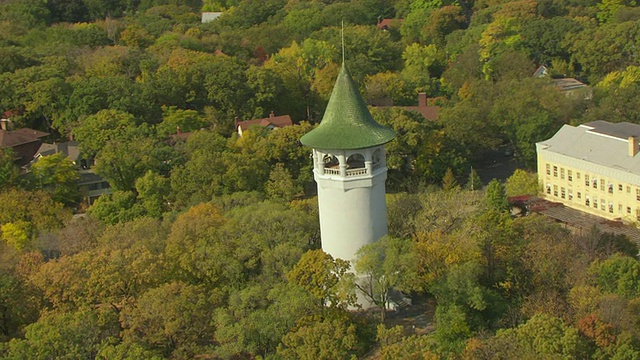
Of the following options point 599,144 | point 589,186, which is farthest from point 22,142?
point 599,144

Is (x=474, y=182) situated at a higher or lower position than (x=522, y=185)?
higher

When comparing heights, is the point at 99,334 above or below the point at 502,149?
above

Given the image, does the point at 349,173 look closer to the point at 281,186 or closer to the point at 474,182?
the point at 281,186

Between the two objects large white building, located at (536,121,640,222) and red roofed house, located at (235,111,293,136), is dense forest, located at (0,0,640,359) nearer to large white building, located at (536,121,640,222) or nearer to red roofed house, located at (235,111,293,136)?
red roofed house, located at (235,111,293,136)

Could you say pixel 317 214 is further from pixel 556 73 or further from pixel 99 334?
pixel 556 73

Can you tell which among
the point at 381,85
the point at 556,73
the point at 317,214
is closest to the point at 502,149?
the point at 381,85
